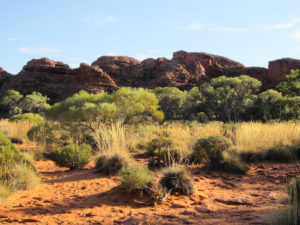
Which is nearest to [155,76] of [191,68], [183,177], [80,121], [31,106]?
[191,68]

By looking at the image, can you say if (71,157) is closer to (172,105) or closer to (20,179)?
(20,179)

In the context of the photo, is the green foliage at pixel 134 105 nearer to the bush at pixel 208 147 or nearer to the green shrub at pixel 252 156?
the bush at pixel 208 147

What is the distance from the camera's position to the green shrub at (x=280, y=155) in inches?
277

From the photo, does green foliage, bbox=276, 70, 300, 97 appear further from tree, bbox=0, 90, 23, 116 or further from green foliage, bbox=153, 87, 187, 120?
tree, bbox=0, 90, 23, 116

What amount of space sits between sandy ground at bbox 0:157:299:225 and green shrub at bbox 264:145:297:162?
153 centimetres

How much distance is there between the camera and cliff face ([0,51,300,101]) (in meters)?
48.9

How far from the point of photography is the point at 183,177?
175 inches

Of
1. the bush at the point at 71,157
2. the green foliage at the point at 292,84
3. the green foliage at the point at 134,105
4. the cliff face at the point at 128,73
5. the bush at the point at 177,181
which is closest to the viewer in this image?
the bush at the point at 177,181

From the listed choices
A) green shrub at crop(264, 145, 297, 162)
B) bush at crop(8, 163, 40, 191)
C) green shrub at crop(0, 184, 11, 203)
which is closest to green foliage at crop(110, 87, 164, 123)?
green shrub at crop(264, 145, 297, 162)

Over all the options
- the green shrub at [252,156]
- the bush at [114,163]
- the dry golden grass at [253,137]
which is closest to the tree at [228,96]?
the dry golden grass at [253,137]

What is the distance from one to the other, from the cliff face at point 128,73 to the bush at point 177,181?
43170 millimetres

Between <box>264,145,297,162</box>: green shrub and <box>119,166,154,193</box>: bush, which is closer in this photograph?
<box>119,166,154,193</box>: bush

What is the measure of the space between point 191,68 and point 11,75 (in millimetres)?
40971

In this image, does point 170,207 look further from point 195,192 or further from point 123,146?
point 123,146
